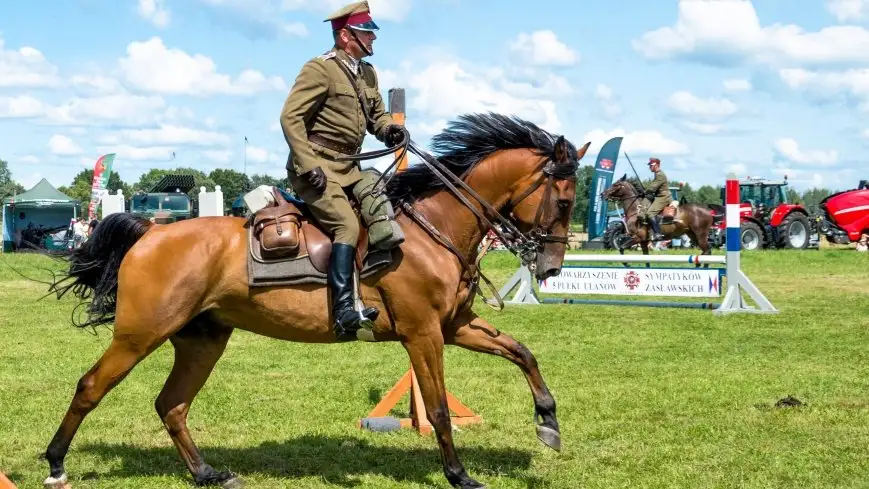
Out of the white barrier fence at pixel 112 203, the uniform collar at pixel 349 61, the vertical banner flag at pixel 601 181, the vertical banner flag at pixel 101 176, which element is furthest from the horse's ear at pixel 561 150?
the vertical banner flag at pixel 101 176

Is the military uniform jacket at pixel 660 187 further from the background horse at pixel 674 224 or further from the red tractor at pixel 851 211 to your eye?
the red tractor at pixel 851 211

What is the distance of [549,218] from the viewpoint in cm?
601

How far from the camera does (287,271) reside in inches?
237

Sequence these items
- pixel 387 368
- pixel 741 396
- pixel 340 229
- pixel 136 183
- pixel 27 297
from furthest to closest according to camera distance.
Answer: pixel 136 183 < pixel 27 297 < pixel 387 368 < pixel 741 396 < pixel 340 229

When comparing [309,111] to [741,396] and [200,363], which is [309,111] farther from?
[741,396]

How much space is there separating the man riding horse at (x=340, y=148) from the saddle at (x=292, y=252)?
0.08 metres

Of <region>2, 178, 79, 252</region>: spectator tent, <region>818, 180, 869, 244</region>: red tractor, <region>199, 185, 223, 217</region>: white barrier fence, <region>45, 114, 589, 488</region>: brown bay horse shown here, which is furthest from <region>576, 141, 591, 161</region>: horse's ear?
<region>2, 178, 79, 252</region>: spectator tent

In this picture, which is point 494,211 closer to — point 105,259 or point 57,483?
point 105,259

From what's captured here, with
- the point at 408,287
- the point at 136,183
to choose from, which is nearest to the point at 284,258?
the point at 408,287

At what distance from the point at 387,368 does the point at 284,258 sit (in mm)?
5014

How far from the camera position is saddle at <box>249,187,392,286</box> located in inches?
236

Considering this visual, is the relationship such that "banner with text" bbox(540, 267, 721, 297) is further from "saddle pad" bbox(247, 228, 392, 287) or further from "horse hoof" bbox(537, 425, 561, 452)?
"saddle pad" bbox(247, 228, 392, 287)

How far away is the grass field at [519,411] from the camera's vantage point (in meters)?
6.42

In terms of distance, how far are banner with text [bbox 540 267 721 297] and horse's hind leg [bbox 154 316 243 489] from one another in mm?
9849
